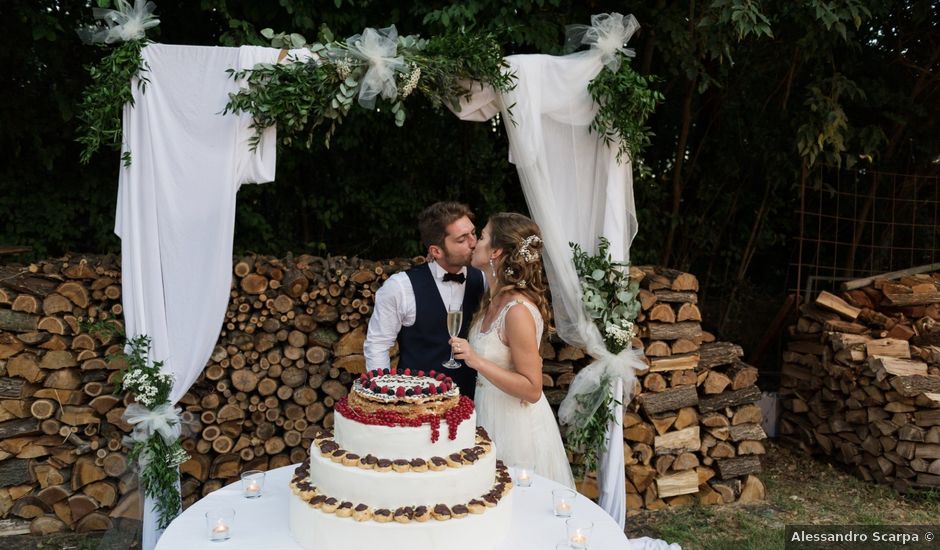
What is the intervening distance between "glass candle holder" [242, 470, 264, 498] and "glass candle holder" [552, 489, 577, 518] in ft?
3.88

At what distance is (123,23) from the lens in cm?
363

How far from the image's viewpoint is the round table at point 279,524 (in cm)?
243

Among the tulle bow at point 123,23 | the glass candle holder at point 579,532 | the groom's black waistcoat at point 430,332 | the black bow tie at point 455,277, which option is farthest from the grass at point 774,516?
the tulle bow at point 123,23

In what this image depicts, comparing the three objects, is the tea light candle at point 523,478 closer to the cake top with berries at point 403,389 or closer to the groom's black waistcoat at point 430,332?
the cake top with berries at point 403,389

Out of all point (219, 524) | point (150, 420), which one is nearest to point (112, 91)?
point (150, 420)

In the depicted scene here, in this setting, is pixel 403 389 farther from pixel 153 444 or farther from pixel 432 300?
pixel 153 444

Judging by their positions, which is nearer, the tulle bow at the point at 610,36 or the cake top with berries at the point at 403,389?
the cake top with berries at the point at 403,389

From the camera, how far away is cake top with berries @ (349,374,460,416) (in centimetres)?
245

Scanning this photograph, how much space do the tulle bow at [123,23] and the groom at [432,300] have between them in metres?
1.72

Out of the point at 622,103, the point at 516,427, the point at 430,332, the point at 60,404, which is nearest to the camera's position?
the point at 516,427

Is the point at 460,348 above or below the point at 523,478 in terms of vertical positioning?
above

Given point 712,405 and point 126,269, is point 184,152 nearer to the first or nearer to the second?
point 126,269

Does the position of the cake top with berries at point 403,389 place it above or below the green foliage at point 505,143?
below

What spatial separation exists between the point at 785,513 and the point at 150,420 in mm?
4318
